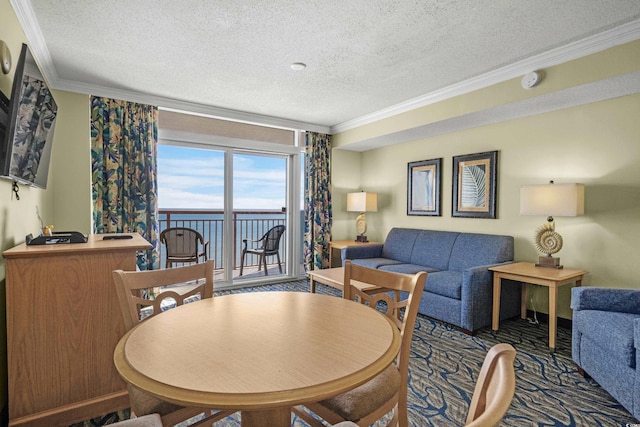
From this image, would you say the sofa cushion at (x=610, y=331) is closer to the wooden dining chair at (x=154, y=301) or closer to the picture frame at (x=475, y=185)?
the picture frame at (x=475, y=185)

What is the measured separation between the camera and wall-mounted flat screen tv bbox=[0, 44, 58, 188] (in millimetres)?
1723

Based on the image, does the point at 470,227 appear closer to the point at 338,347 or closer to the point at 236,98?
the point at 236,98

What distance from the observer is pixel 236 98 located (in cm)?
399

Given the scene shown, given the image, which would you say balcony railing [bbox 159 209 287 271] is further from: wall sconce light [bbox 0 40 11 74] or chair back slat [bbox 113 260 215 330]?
chair back slat [bbox 113 260 215 330]

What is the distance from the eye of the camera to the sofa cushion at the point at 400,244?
4457 mm

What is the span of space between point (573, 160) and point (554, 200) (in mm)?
659

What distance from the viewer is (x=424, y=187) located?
462cm

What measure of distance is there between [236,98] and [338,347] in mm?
3651

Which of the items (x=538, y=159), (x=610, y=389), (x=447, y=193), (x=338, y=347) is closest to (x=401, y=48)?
(x=538, y=159)

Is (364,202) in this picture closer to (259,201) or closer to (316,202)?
(316,202)

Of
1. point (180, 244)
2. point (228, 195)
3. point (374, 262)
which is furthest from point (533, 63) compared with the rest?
point (180, 244)

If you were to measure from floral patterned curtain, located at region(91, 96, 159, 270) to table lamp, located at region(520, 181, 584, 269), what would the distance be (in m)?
4.07

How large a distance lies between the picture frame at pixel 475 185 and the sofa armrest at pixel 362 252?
1176mm

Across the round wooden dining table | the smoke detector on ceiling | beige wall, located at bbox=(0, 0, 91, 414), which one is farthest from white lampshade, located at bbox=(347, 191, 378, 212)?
the round wooden dining table
